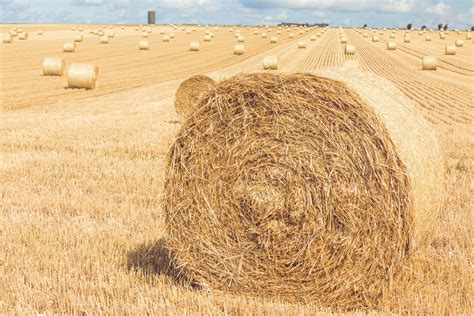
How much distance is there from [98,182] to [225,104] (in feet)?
13.3

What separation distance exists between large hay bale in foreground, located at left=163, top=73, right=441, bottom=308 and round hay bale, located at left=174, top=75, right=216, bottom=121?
837 cm

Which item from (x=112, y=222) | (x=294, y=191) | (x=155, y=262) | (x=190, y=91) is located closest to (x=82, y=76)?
(x=190, y=91)

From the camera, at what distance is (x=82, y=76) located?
21484 millimetres

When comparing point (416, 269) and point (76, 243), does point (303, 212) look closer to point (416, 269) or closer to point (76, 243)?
point (416, 269)

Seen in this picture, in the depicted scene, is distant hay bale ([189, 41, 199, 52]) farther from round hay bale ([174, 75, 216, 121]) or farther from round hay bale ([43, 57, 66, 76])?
round hay bale ([174, 75, 216, 121])

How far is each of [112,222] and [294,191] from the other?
2.53 metres

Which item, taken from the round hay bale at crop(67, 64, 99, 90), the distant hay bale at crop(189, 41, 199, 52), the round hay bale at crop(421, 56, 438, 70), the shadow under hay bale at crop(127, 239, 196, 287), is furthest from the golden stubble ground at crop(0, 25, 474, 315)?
the distant hay bale at crop(189, 41, 199, 52)

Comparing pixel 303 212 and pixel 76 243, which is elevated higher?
pixel 303 212

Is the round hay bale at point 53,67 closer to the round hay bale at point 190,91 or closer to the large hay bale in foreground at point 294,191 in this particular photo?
the round hay bale at point 190,91

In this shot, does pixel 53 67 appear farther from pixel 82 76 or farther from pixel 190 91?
pixel 190 91

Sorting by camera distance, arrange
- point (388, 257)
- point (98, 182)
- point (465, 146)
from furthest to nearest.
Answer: point (465, 146) → point (98, 182) → point (388, 257)

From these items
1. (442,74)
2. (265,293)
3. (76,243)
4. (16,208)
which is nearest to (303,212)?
(265,293)

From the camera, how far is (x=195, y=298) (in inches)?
192

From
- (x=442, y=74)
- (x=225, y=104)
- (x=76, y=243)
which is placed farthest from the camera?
(x=442, y=74)
